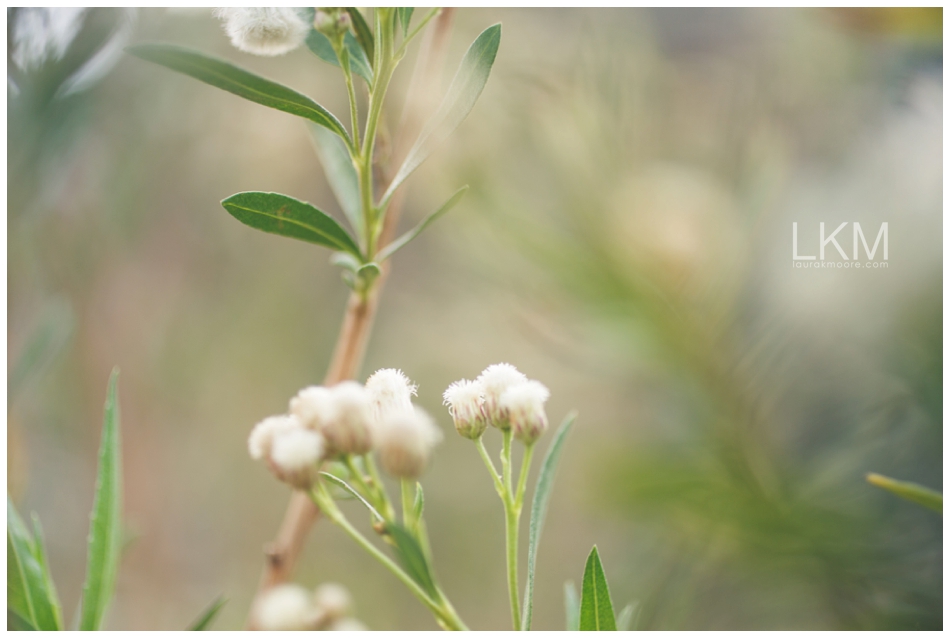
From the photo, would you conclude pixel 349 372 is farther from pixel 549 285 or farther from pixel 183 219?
pixel 183 219

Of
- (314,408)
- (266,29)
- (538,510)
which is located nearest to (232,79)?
(266,29)

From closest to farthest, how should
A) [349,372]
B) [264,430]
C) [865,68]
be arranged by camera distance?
[264,430]
[349,372]
[865,68]

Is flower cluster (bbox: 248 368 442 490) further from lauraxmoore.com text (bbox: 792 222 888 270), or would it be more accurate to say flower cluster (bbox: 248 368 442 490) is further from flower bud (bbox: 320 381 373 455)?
lauraxmoore.com text (bbox: 792 222 888 270)

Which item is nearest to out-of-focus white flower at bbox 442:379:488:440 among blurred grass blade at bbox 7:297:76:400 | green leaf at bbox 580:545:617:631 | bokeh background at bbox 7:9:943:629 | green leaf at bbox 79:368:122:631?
green leaf at bbox 580:545:617:631

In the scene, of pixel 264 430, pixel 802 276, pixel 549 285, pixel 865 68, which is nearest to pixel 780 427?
pixel 802 276

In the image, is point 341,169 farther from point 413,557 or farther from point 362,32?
point 413,557

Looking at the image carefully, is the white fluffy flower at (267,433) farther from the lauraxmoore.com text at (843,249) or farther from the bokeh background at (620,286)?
the lauraxmoore.com text at (843,249)

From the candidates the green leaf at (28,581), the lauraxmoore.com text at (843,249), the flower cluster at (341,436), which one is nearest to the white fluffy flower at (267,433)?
the flower cluster at (341,436)

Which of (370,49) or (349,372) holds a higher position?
(370,49)
